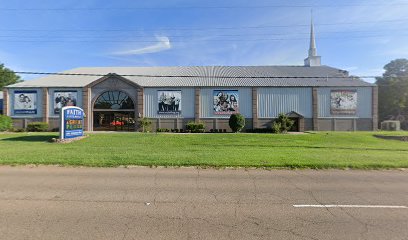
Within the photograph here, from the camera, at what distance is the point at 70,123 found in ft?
63.7

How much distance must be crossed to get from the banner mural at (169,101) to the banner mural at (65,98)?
11438mm

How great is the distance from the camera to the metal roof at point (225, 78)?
3475 centimetres

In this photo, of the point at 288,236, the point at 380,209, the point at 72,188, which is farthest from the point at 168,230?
the point at 380,209

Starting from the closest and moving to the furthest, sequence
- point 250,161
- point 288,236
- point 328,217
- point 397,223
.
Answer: point 288,236
point 397,223
point 328,217
point 250,161

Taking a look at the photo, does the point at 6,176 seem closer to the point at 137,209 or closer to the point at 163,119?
the point at 137,209

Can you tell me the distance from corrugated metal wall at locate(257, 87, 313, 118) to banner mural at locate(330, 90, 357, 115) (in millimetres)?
3096

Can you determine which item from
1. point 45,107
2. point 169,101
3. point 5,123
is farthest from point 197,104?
point 5,123

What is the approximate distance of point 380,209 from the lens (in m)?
5.20

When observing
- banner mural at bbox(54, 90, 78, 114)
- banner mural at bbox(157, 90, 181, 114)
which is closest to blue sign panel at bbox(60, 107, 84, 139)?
A: banner mural at bbox(157, 90, 181, 114)

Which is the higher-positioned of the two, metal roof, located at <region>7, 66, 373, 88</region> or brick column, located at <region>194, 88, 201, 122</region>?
metal roof, located at <region>7, 66, 373, 88</region>

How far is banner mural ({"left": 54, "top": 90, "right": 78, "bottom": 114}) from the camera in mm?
34312

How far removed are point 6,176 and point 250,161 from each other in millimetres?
8412

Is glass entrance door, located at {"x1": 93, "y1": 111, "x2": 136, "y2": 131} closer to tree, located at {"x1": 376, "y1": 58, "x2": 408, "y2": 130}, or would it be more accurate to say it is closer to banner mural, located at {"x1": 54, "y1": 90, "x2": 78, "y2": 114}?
banner mural, located at {"x1": 54, "y1": 90, "x2": 78, "y2": 114}

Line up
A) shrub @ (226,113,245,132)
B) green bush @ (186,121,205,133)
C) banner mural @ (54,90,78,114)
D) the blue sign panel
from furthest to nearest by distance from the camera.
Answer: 1. banner mural @ (54,90,78,114)
2. green bush @ (186,121,205,133)
3. shrub @ (226,113,245,132)
4. the blue sign panel
